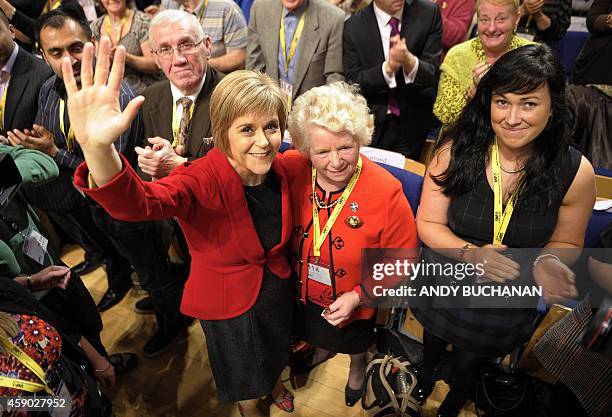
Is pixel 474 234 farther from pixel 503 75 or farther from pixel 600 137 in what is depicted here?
pixel 600 137

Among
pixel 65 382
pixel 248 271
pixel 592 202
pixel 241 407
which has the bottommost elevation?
pixel 241 407

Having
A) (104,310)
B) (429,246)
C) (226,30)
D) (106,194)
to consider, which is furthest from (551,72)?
(104,310)

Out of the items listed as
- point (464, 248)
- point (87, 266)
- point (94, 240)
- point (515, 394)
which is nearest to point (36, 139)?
point (94, 240)

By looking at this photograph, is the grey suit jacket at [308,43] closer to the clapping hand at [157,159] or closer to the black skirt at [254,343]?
the clapping hand at [157,159]

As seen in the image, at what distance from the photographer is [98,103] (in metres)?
1.12

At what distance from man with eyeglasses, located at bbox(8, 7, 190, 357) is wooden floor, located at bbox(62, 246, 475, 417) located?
0.34 ft

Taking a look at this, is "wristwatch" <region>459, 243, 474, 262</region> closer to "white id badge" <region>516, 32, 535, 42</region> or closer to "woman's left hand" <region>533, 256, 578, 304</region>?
"woman's left hand" <region>533, 256, 578, 304</region>

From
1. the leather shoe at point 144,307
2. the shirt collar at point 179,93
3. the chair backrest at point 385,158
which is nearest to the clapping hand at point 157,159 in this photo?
the shirt collar at point 179,93

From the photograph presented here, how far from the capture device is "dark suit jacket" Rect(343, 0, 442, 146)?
8.76 feet

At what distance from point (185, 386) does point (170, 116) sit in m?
1.57

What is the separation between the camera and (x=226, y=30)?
3078mm

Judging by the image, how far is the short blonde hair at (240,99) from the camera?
1.38 meters

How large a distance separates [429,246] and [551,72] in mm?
787

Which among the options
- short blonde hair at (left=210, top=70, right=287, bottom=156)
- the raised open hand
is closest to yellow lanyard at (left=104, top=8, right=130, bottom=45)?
short blonde hair at (left=210, top=70, right=287, bottom=156)
